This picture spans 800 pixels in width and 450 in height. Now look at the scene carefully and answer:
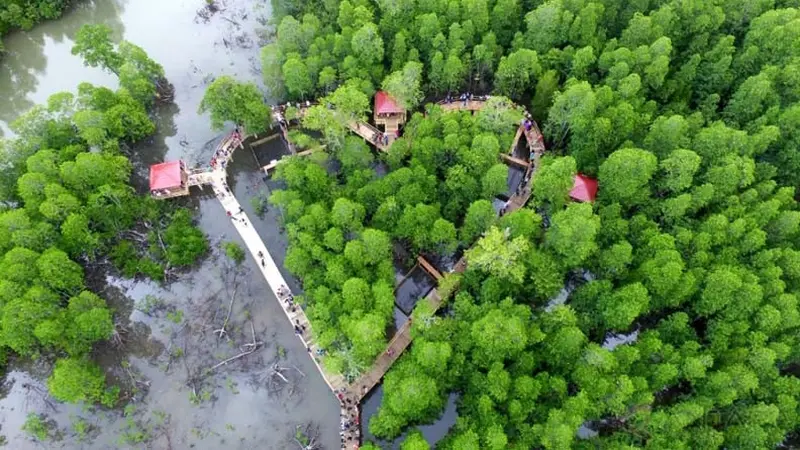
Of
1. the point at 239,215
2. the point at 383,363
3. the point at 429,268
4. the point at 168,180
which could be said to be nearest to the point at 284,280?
the point at 239,215

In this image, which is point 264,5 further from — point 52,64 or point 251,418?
point 251,418

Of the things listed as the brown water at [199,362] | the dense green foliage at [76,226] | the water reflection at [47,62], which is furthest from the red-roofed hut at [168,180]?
the water reflection at [47,62]

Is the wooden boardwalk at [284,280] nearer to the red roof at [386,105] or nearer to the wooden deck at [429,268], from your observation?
the wooden deck at [429,268]

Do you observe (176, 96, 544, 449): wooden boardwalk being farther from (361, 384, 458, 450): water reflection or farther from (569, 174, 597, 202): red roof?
A: (569, 174, 597, 202): red roof

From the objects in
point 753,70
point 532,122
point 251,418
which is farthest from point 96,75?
point 753,70

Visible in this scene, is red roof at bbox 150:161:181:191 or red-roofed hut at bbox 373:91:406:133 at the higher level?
red roof at bbox 150:161:181:191

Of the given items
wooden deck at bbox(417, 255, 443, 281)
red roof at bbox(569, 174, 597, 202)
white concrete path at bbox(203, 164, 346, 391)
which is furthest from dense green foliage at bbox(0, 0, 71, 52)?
red roof at bbox(569, 174, 597, 202)
